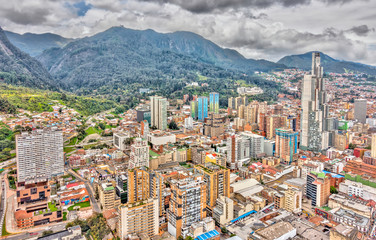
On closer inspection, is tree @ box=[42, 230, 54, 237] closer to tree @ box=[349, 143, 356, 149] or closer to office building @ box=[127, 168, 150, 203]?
office building @ box=[127, 168, 150, 203]

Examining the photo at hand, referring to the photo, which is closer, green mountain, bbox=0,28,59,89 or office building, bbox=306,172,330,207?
office building, bbox=306,172,330,207

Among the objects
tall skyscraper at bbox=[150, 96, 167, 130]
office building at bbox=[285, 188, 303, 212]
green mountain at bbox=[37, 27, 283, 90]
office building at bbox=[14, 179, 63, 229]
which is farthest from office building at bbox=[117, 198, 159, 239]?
green mountain at bbox=[37, 27, 283, 90]

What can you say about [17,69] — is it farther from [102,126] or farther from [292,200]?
[292,200]

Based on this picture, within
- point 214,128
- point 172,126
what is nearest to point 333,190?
point 214,128

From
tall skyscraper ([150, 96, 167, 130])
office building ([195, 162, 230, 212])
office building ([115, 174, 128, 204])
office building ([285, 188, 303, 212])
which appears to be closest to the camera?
office building ([195, 162, 230, 212])

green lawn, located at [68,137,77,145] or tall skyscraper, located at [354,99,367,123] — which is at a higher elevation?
tall skyscraper, located at [354,99,367,123]

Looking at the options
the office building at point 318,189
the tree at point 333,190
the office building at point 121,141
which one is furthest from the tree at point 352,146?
the office building at point 121,141
